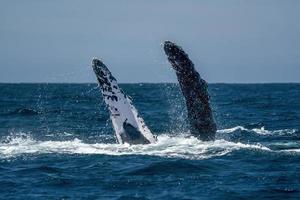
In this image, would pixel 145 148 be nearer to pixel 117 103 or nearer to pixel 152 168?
pixel 117 103

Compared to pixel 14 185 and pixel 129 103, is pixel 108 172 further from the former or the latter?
pixel 129 103

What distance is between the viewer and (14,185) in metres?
14.3

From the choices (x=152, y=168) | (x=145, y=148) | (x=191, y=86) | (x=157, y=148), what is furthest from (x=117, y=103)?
(x=152, y=168)

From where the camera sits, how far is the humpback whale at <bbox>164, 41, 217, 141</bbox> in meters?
18.1

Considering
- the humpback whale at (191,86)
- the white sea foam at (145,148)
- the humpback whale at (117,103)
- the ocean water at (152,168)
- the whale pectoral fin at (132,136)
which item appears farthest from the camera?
the whale pectoral fin at (132,136)

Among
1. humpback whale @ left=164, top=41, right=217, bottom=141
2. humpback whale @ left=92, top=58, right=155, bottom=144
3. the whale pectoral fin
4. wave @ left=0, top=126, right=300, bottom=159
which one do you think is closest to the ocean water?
wave @ left=0, top=126, right=300, bottom=159

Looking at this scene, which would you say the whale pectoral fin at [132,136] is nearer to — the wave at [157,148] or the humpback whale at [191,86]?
the wave at [157,148]

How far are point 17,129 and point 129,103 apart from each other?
35.2 ft

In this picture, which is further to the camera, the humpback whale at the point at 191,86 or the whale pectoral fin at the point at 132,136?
the whale pectoral fin at the point at 132,136

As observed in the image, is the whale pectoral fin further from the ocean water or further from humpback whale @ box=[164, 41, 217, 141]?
humpback whale @ box=[164, 41, 217, 141]

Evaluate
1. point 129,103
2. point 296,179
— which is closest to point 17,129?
point 129,103

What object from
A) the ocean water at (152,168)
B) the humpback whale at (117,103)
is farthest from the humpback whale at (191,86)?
the humpback whale at (117,103)

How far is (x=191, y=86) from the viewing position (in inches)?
722

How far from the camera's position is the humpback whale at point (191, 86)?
59.4 feet
